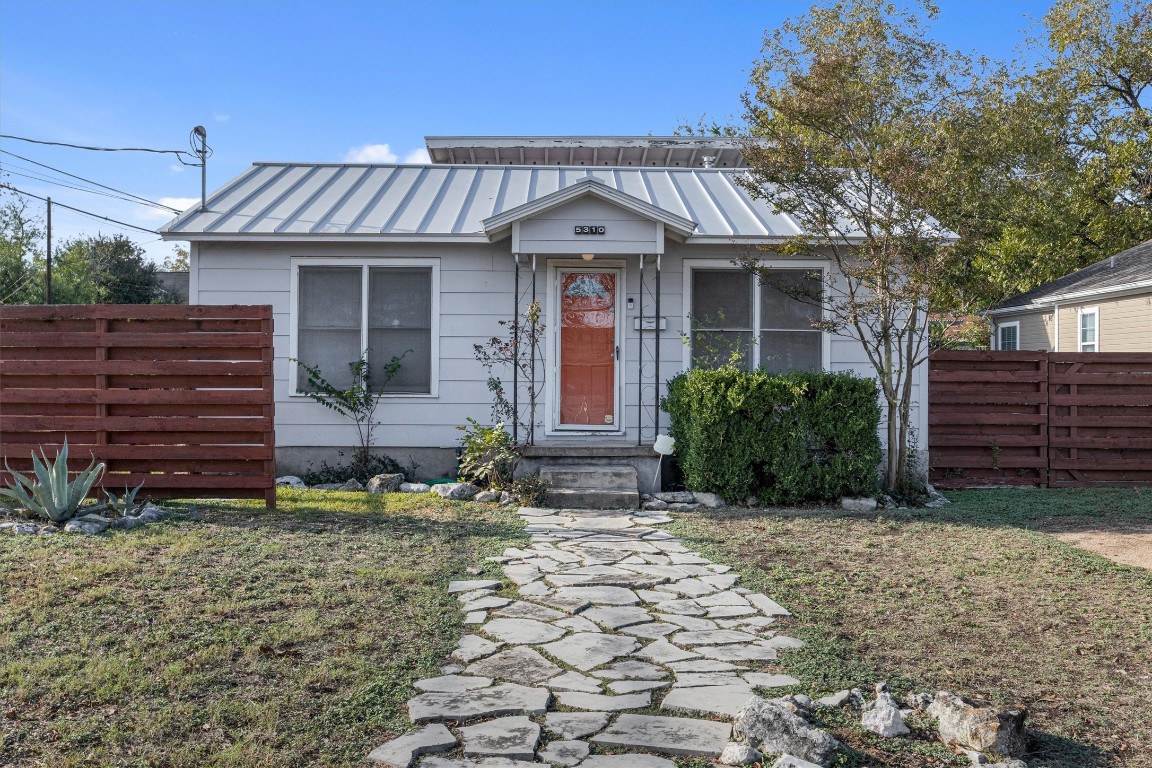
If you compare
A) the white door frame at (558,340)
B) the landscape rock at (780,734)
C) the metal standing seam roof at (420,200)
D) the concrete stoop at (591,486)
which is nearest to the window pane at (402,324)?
the metal standing seam roof at (420,200)

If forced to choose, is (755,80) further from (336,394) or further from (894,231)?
(336,394)

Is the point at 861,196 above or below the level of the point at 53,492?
above

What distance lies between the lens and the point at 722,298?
10672mm

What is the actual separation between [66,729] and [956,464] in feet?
33.0

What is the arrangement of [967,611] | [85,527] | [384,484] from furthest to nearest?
[384,484]
[85,527]
[967,611]

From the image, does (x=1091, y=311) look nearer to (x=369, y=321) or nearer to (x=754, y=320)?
(x=754, y=320)

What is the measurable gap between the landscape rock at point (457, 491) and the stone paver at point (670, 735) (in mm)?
5874

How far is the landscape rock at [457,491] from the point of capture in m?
9.11

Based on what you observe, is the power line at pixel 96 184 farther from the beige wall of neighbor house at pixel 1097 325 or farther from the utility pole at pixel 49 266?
the beige wall of neighbor house at pixel 1097 325

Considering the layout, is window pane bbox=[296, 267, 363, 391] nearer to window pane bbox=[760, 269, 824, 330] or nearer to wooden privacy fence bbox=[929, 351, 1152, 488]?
window pane bbox=[760, 269, 824, 330]

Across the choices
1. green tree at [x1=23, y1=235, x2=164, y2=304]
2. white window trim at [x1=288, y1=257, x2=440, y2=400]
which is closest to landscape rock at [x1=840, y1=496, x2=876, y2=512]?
white window trim at [x1=288, y1=257, x2=440, y2=400]

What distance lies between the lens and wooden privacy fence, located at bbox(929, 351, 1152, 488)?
10914mm

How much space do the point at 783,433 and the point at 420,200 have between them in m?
5.46

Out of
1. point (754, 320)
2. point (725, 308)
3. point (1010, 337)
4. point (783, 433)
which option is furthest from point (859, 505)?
point (1010, 337)
